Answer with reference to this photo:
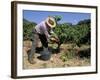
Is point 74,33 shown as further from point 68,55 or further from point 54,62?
point 54,62

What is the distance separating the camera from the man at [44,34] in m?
2.16

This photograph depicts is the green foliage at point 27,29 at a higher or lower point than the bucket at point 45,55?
higher

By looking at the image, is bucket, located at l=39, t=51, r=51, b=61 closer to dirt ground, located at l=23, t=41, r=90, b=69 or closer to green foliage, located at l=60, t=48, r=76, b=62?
dirt ground, located at l=23, t=41, r=90, b=69

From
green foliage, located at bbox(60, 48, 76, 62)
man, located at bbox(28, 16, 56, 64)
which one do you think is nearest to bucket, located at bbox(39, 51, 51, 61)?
man, located at bbox(28, 16, 56, 64)

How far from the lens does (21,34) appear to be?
2096 millimetres

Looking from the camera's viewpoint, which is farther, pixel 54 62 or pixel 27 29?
pixel 54 62

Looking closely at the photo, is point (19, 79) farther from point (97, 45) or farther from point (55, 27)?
point (97, 45)

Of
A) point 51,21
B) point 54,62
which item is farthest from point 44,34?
point 54,62

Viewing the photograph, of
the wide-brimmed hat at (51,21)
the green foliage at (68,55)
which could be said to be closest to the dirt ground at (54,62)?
the green foliage at (68,55)

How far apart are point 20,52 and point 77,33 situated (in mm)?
567

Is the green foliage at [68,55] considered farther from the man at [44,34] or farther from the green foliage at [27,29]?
the green foliage at [27,29]

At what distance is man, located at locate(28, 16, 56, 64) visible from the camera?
2.16 meters

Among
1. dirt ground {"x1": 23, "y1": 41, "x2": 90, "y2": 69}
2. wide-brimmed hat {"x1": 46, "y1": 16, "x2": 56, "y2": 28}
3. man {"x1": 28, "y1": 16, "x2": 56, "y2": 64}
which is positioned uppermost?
wide-brimmed hat {"x1": 46, "y1": 16, "x2": 56, "y2": 28}

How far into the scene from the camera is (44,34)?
86.8 inches
